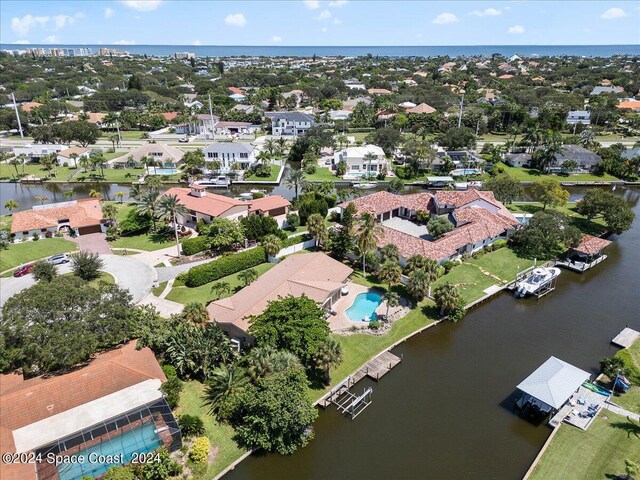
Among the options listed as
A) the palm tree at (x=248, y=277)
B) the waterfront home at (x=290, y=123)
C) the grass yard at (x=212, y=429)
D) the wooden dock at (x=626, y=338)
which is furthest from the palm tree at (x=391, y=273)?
the waterfront home at (x=290, y=123)

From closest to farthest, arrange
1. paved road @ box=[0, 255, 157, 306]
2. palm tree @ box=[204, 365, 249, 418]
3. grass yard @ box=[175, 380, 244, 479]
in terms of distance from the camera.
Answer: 1. grass yard @ box=[175, 380, 244, 479]
2. palm tree @ box=[204, 365, 249, 418]
3. paved road @ box=[0, 255, 157, 306]

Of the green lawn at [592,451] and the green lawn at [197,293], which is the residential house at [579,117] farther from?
the green lawn at [197,293]

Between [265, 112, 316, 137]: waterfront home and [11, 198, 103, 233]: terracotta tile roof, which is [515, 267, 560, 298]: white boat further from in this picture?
[265, 112, 316, 137]: waterfront home

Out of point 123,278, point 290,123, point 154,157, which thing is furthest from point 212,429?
point 290,123

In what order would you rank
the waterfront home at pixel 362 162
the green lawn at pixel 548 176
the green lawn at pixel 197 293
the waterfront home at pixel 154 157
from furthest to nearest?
the waterfront home at pixel 154 157
the waterfront home at pixel 362 162
the green lawn at pixel 548 176
the green lawn at pixel 197 293

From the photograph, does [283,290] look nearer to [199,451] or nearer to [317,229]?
[317,229]

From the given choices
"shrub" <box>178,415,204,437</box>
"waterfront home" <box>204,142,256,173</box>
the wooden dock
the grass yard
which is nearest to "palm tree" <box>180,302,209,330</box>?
the grass yard

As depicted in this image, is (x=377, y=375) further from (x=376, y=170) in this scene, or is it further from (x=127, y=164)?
(x=127, y=164)
